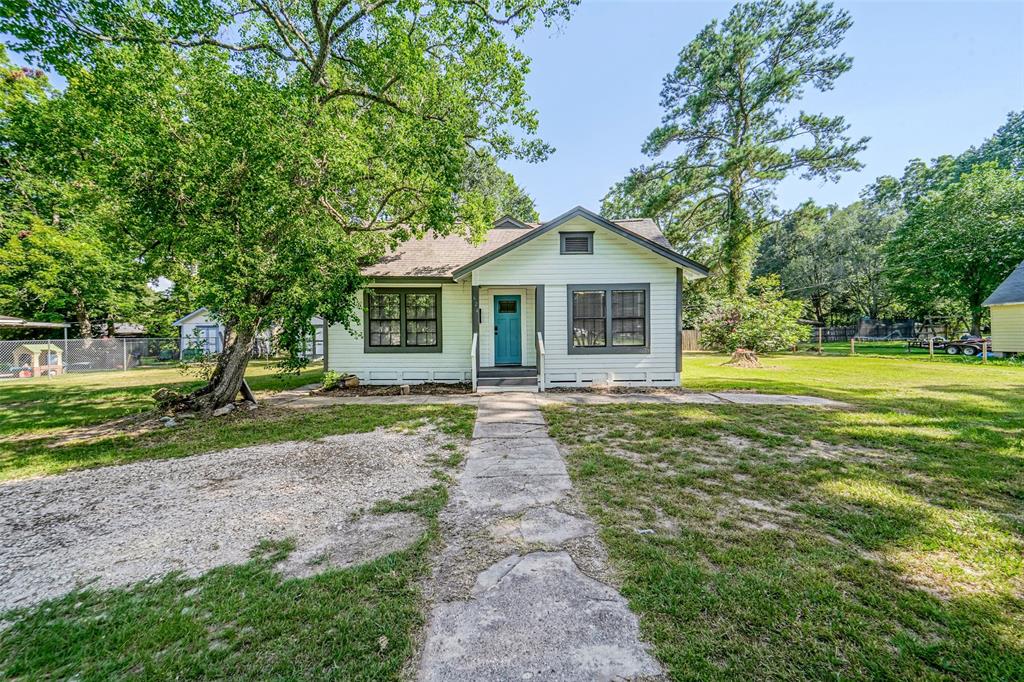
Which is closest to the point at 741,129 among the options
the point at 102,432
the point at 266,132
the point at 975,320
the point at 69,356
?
the point at 975,320

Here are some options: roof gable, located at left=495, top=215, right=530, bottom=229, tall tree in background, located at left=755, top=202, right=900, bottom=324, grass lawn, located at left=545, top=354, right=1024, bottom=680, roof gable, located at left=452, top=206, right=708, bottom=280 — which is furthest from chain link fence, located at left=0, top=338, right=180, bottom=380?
tall tree in background, located at left=755, top=202, right=900, bottom=324

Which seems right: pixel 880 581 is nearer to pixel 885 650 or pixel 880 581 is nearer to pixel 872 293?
pixel 885 650

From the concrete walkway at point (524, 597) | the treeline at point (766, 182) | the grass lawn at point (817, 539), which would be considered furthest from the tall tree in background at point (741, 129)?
the concrete walkway at point (524, 597)

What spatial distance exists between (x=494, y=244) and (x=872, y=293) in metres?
41.7

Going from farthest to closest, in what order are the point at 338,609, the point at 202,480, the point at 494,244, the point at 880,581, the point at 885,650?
the point at 494,244 → the point at 202,480 → the point at 880,581 → the point at 338,609 → the point at 885,650

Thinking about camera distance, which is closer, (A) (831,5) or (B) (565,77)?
(B) (565,77)

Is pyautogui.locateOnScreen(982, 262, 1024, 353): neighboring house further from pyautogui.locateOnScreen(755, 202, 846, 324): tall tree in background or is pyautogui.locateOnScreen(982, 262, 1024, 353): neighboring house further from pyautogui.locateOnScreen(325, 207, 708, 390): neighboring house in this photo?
pyautogui.locateOnScreen(755, 202, 846, 324): tall tree in background

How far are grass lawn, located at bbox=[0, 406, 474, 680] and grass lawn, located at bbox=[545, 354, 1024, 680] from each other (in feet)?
4.66

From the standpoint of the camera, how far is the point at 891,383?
1009 cm

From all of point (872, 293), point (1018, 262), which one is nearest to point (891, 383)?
point (1018, 262)

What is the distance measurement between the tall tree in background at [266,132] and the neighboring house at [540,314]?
167 cm

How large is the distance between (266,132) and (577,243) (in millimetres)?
6859

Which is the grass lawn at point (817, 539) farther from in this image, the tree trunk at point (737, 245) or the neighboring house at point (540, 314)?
the tree trunk at point (737, 245)

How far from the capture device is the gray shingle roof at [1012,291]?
55.4ft
